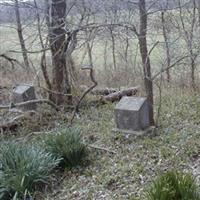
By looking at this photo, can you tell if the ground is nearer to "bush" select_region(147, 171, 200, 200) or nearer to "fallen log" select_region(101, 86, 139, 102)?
"bush" select_region(147, 171, 200, 200)

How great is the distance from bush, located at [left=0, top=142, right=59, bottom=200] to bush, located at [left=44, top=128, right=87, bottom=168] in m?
0.15

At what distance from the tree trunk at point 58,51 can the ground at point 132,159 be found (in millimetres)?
1737

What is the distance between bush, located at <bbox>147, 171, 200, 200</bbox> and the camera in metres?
3.66

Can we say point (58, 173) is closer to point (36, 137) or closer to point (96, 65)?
point (36, 137)

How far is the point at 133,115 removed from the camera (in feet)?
21.1

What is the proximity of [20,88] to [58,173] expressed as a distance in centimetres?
343

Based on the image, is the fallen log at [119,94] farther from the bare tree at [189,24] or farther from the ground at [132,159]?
the bare tree at [189,24]

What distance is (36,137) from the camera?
7273mm

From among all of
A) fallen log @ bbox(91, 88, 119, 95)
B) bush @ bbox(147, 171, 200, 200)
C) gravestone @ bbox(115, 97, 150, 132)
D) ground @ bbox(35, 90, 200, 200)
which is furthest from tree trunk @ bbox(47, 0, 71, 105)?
bush @ bbox(147, 171, 200, 200)

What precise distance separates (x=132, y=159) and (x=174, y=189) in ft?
6.63

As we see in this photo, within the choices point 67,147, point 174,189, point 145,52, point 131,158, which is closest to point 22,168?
point 67,147

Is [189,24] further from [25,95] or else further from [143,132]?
[143,132]

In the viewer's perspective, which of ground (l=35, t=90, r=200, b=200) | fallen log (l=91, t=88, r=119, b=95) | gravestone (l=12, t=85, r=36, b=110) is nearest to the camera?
ground (l=35, t=90, r=200, b=200)

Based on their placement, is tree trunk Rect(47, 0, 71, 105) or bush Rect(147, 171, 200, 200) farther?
tree trunk Rect(47, 0, 71, 105)
